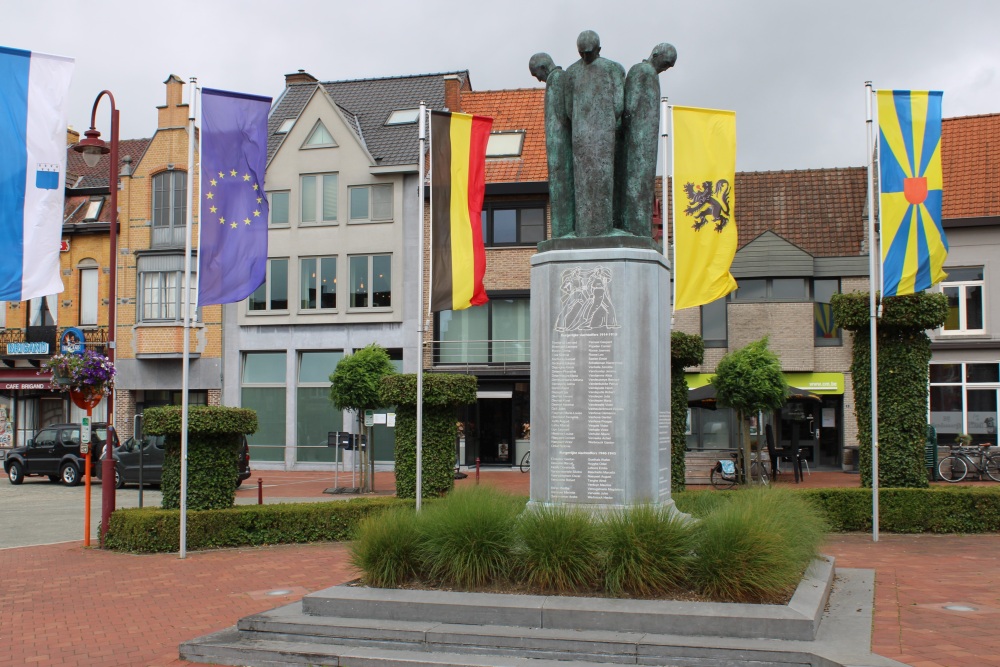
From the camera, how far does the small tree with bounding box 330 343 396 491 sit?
2409 cm

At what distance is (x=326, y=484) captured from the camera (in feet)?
93.0

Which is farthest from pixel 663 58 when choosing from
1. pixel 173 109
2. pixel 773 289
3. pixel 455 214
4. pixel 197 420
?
pixel 173 109

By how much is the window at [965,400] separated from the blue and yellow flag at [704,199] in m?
18.1

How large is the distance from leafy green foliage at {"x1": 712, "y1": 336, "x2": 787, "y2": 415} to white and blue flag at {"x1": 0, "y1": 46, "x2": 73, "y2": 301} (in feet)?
51.4

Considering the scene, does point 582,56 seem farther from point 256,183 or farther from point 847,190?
point 847,190

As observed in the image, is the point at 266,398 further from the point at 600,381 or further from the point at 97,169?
the point at 600,381

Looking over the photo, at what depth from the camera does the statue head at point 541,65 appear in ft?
35.1

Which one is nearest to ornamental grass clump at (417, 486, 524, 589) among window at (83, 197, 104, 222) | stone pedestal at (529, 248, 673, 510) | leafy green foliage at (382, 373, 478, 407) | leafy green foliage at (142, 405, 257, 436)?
stone pedestal at (529, 248, 673, 510)

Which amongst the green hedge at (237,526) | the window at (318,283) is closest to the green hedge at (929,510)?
the green hedge at (237,526)

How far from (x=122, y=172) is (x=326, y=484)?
1627 centimetres

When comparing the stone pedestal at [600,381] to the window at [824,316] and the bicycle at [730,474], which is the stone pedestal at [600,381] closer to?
the bicycle at [730,474]

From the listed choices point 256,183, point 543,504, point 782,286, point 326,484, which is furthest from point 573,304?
point 782,286

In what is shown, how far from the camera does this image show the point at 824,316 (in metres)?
31.9

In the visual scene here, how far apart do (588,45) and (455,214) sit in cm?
459
